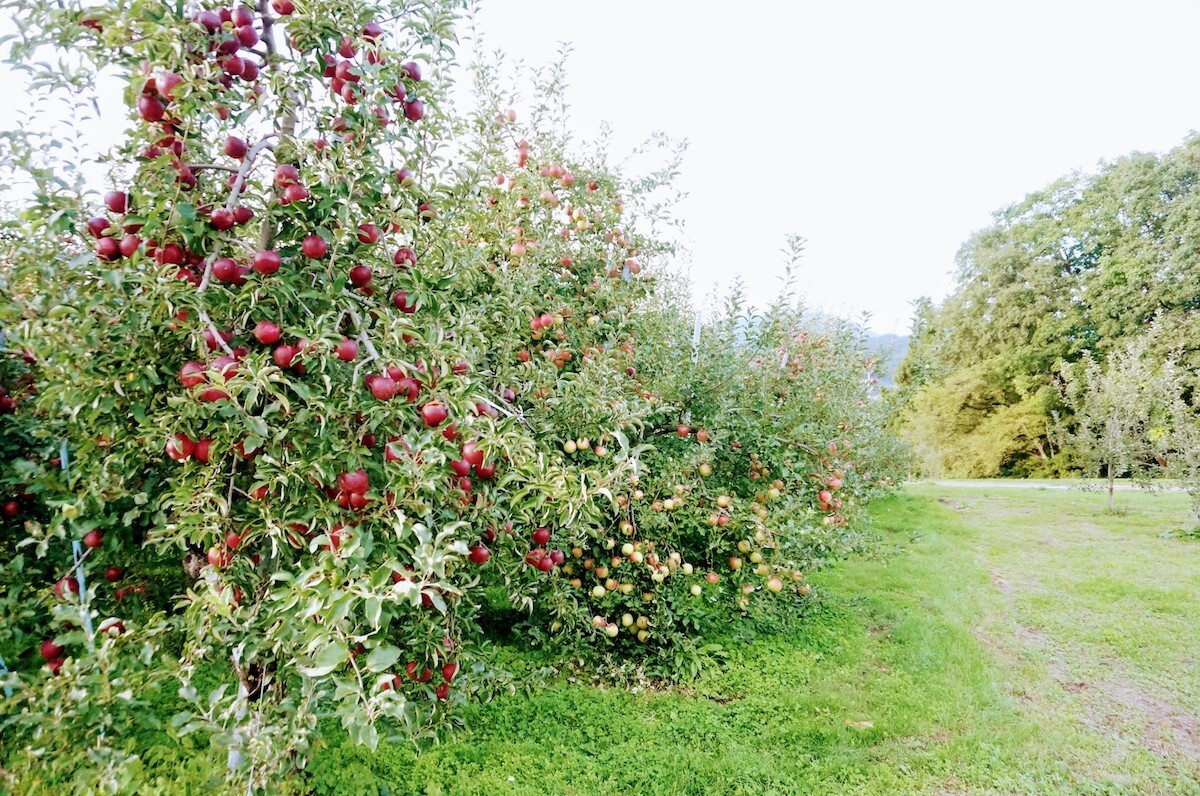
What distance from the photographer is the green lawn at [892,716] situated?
9.85ft

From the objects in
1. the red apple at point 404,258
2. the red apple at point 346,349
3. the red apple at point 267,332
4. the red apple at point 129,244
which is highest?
the red apple at point 404,258

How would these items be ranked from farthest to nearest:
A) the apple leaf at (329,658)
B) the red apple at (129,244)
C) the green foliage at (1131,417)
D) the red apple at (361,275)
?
the green foliage at (1131,417)
the red apple at (361,275)
the red apple at (129,244)
the apple leaf at (329,658)

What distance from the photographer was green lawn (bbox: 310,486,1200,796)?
300 cm

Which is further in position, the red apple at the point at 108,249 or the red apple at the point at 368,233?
the red apple at the point at 368,233

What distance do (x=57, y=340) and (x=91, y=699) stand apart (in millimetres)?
893

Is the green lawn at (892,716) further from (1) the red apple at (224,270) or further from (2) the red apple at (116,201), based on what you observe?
(2) the red apple at (116,201)

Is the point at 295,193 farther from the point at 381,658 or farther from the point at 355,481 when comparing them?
the point at 381,658

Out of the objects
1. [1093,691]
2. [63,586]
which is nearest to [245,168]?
[63,586]

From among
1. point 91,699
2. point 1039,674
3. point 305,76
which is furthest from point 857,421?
point 91,699

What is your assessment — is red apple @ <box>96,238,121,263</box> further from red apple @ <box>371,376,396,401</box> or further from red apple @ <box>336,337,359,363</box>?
red apple @ <box>371,376,396,401</box>

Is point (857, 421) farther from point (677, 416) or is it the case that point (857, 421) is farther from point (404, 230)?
point (404, 230)

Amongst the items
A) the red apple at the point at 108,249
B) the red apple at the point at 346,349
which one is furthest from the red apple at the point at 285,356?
the red apple at the point at 108,249

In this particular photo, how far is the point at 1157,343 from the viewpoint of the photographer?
1778 cm

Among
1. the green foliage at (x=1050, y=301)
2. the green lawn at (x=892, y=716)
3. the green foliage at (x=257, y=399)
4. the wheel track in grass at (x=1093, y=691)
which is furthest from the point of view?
the green foliage at (x=1050, y=301)
